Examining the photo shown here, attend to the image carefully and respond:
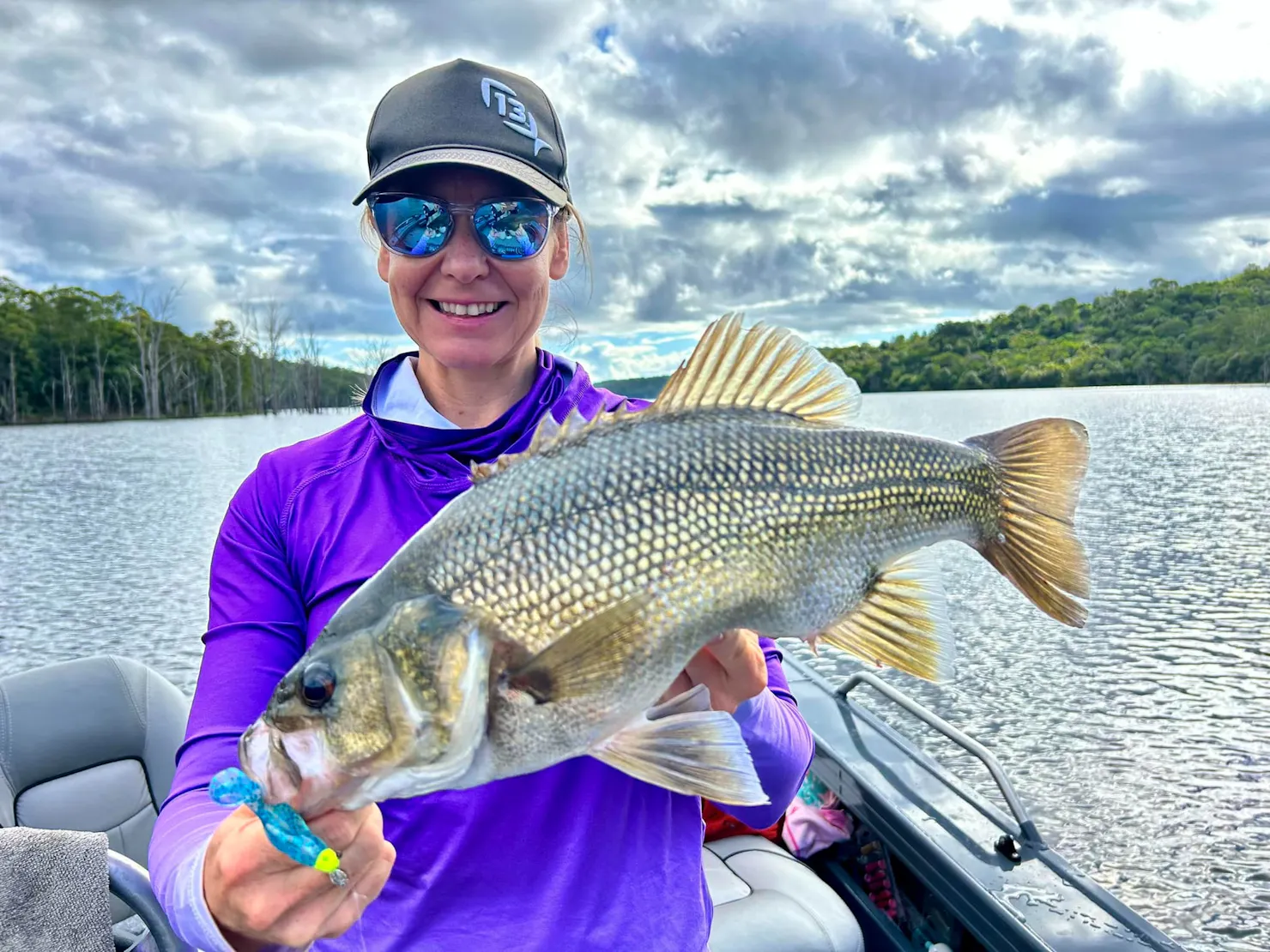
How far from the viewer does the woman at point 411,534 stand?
77.0 inches

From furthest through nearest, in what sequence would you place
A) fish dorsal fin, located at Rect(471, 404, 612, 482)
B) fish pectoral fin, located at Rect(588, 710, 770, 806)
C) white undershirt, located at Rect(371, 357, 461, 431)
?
white undershirt, located at Rect(371, 357, 461, 431), fish dorsal fin, located at Rect(471, 404, 612, 482), fish pectoral fin, located at Rect(588, 710, 770, 806)

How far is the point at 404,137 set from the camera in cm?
220

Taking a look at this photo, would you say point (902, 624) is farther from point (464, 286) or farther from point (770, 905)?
point (770, 905)

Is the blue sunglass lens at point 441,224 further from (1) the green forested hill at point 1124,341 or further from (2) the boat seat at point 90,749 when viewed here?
(1) the green forested hill at point 1124,341

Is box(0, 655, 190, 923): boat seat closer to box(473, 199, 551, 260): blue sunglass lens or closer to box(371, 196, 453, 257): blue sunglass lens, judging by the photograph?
box(371, 196, 453, 257): blue sunglass lens

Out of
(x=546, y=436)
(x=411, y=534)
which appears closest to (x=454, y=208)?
(x=546, y=436)

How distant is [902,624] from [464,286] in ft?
4.58

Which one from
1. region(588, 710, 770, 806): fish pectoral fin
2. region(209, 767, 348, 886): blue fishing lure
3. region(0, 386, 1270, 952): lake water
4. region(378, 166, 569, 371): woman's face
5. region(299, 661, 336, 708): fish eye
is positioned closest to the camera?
region(209, 767, 348, 886): blue fishing lure

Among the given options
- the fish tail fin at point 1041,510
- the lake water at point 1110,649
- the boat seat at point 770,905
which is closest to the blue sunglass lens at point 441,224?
the fish tail fin at point 1041,510

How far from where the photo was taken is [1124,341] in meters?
74.2

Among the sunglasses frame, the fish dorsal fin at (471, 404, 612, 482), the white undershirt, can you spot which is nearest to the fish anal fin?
the fish dorsal fin at (471, 404, 612, 482)

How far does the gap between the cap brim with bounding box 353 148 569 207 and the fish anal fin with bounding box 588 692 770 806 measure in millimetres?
1368

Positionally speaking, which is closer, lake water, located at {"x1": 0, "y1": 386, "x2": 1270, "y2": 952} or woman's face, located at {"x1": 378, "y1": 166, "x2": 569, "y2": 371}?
woman's face, located at {"x1": 378, "y1": 166, "x2": 569, "y2": 371}

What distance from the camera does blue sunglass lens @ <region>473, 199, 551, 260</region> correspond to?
2.23m
